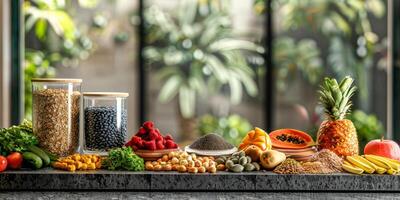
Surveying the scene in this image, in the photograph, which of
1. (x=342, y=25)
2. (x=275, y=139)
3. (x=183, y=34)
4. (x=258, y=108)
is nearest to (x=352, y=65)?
(x=342, y=25)

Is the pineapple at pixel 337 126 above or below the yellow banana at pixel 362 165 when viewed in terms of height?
above

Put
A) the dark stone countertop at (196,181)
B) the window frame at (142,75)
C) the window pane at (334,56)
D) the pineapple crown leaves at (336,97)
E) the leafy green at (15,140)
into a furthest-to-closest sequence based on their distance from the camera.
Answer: the window pane at (334,56) < the window frame at (142,75) < the pineapple crown leaves at (336,97) < the leafy green at (15,140) < the dark stone countertop at (196,181)

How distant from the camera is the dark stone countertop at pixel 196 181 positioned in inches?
107

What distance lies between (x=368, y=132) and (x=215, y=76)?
1445 mm

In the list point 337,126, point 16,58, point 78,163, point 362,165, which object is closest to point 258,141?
point 337,126

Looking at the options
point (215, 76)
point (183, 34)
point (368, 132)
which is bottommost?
point (368, 132)

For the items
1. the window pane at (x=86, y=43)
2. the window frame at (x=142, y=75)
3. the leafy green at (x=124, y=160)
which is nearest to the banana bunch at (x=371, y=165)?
the leafy green at (x=124, y=160)

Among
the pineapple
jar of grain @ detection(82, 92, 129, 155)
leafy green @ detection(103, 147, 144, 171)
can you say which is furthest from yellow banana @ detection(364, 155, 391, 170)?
jar of grain @ detection(82, 92, 129, 155)

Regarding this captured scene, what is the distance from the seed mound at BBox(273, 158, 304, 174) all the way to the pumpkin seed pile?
0.09 metres

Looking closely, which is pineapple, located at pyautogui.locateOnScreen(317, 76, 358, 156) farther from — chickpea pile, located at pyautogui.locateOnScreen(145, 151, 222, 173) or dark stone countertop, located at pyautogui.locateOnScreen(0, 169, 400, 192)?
chickpea pile, located at pyautogui.locateOnScreen(145, 151, 222, 173)

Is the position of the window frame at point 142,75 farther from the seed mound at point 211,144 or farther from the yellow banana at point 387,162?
the yellow banana at point 387,162

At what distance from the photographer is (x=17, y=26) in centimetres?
615

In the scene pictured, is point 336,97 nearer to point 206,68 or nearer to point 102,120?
point 102,120

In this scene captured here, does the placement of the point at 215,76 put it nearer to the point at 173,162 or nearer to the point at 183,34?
the point at 183,34
